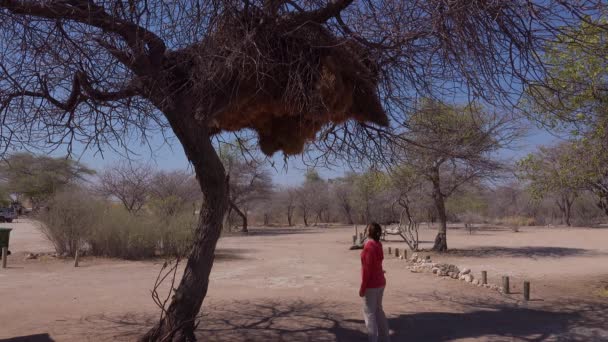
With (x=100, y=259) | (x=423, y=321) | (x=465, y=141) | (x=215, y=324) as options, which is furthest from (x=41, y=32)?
(x=100, y=259)

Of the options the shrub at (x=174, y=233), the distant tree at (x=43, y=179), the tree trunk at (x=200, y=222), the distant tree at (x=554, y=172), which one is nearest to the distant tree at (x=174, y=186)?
the distant tree at (x=43, y=179)

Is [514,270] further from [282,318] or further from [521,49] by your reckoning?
[521,49]

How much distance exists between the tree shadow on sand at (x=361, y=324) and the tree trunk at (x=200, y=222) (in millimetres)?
1057

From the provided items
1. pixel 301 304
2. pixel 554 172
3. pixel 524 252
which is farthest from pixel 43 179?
pixel 554 172

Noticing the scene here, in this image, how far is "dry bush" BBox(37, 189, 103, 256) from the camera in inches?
798

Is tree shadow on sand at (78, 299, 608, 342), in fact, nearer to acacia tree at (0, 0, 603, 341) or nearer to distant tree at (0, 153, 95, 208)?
acacia tree at (0, 0, 603, 341)

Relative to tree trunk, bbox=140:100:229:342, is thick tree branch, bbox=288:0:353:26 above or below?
above

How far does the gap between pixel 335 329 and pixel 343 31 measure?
4.47 m

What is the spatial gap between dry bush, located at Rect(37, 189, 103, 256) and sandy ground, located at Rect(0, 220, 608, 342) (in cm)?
192

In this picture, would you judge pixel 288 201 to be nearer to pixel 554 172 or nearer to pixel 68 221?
pixel 68 221

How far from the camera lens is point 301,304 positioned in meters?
10.1

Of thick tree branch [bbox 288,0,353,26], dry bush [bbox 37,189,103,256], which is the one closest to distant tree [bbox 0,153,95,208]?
dry bush [bbox 37,189,103,256]

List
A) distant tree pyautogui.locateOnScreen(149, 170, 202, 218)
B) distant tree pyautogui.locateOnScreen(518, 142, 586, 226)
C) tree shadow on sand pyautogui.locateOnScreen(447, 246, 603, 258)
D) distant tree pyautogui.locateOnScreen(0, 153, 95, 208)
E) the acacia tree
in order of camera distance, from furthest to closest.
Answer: distant tree pyautogui.locateOnScreen(0, 153, 95, 208) → distant tree pyautogui.locateOnScreen(149, 170, 202, 218) → tree shadow on sand pyautogui.locateOnScreen(447, 246, 603, 258) → distant tree pyautogui.locateOnScreen(518, 142, 586, 226) → the acacia tree

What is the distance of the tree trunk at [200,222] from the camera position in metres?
6.14
